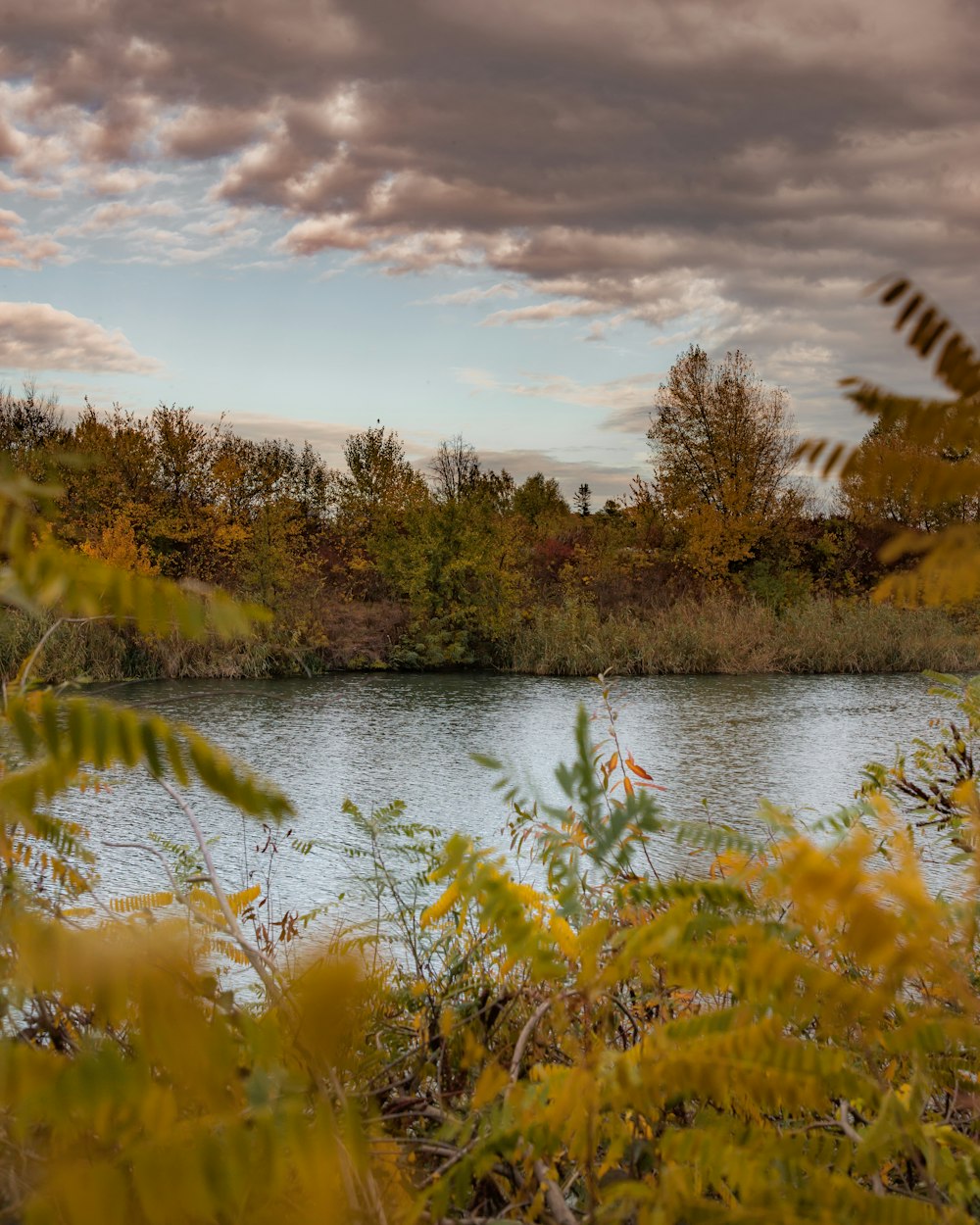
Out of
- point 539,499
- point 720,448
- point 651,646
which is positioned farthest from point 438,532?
point 539,499

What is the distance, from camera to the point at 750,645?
2212 cm

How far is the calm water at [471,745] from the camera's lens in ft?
27.9

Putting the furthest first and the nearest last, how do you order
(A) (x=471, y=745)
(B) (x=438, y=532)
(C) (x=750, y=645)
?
(B) (x=438, y=532)
(C) (x=750, y=645)
(A) (x=471, y=745)

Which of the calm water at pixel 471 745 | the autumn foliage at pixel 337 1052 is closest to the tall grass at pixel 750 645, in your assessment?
the calm water at pixel 471 745

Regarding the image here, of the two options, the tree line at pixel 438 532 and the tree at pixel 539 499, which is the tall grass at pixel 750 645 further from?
the tree at pixel 539 499

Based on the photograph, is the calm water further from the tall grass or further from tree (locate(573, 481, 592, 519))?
tree (locate(573, 481, 592, 519))

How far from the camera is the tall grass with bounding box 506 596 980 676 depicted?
71.7 ft

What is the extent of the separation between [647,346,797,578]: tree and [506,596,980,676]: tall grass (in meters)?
8.71

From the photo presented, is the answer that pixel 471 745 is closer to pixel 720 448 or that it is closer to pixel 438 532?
pixel 438 532

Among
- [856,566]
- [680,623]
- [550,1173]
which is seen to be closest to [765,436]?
[856,566]

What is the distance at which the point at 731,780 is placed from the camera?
428 inches

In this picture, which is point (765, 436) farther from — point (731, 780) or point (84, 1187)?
point (84, 1187)

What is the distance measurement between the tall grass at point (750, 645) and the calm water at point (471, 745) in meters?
1.05

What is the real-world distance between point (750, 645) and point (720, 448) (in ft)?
39.6
